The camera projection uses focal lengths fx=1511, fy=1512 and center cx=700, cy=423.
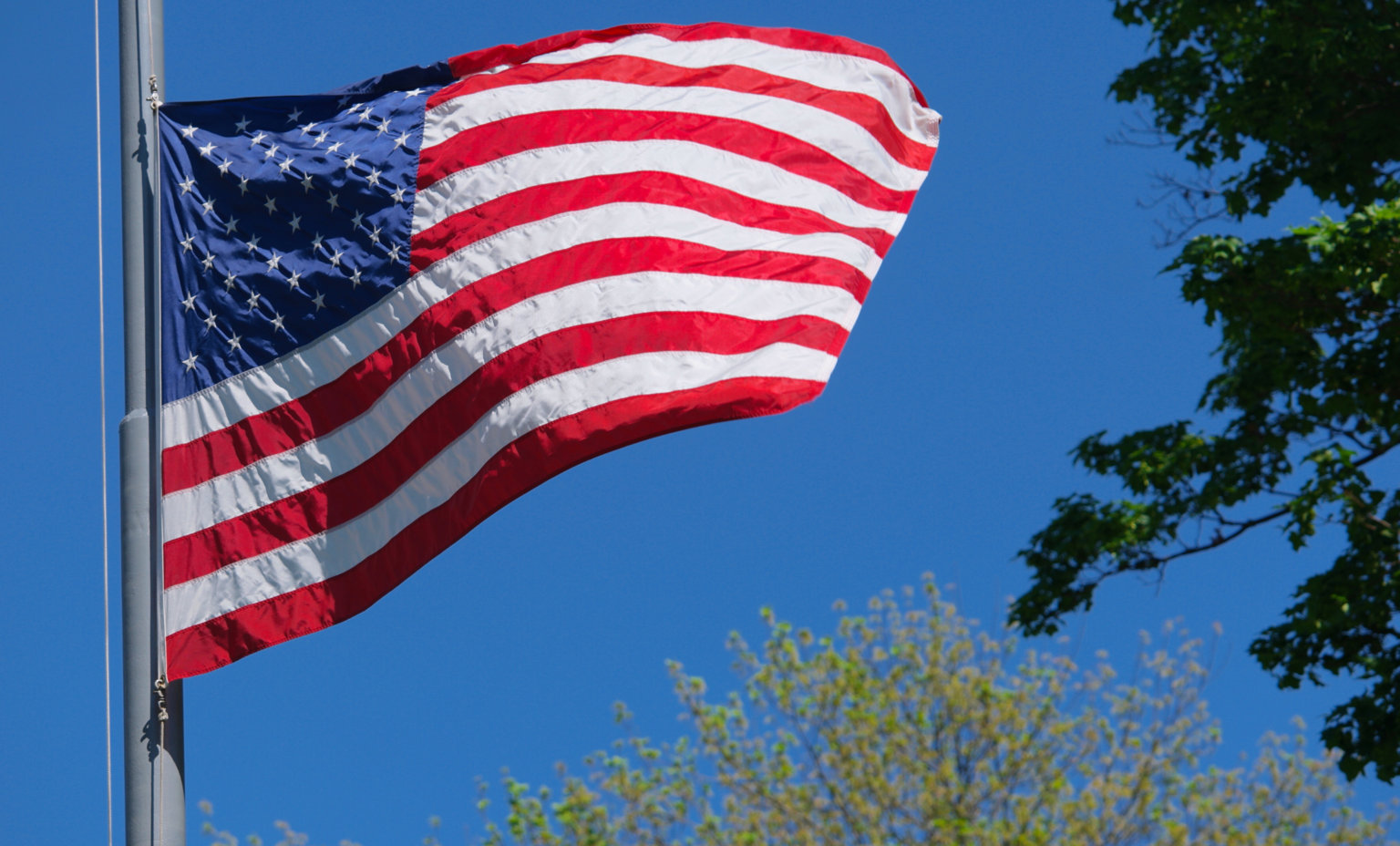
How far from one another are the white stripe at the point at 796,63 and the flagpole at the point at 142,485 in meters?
1.35

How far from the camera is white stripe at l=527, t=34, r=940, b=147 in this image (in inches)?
209

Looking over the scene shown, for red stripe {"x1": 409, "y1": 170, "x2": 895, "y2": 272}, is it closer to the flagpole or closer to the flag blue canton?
the flag blue canton

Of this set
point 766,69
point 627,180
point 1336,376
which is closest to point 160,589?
point 627,180

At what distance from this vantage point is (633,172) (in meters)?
5.05

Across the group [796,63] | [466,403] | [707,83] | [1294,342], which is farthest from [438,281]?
[1294,342]

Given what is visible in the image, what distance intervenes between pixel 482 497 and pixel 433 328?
2.03ft

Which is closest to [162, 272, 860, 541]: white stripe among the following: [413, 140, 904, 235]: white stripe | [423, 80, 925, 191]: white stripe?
[413, 140, 904, 235]: white stripe

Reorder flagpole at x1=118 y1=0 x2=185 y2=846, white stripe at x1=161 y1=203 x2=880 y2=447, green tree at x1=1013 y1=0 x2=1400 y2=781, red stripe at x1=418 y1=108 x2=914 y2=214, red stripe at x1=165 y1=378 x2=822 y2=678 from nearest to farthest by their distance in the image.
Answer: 1. flagpole at x1=118 y1=0 x2=185 y2=846
2. red stripe at x1=165 y1=378 x2=822 y2=678
3. white stripe at x1=161 y1=203 x2=880 y2=447
4. red stripe at x1=418 y1=108 x2=914 y2=214
5. green tree at x1=1013 y1=0 x2=1400 y2=781

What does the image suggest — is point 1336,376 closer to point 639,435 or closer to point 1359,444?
point 1359,444

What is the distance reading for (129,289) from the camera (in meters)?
4.37

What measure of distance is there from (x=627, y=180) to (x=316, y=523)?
4.96ft

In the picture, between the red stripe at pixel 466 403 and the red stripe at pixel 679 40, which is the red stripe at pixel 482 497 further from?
the red stripe at pixel 679 40

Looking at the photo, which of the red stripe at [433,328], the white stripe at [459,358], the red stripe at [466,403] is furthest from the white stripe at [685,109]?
the red stripe at [466,403]

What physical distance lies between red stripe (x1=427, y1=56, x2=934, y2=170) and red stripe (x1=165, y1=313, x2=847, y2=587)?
99 cm
